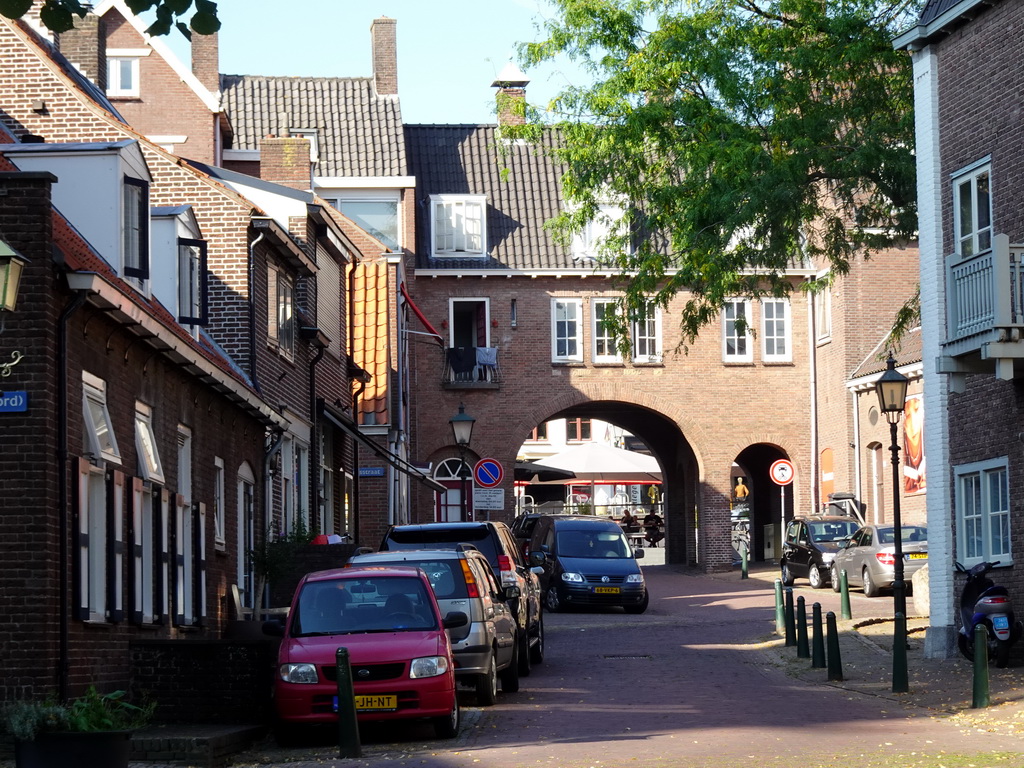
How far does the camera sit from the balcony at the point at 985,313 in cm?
1886

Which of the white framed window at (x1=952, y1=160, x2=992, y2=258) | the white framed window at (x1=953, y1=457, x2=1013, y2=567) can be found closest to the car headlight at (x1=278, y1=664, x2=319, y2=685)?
the white framed window at (x1=953, y1=457, x2=1013, y2=567)

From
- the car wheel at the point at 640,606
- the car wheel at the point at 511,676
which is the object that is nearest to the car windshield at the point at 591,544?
the car wheel at the point at 640,606

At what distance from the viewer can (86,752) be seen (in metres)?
10.6

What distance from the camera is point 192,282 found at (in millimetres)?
22000

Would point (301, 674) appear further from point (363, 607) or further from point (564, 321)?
point (564, 321)

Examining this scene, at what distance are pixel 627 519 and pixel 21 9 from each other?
5619 cm

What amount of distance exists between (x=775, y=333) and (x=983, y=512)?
2919 centimetres

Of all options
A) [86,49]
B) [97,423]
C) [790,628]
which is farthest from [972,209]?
[86,49]

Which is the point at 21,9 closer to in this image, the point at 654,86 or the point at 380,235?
the point at 654,86

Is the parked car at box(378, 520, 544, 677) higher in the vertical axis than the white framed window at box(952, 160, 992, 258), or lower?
lower

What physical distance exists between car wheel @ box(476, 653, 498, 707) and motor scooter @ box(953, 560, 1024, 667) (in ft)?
18.8

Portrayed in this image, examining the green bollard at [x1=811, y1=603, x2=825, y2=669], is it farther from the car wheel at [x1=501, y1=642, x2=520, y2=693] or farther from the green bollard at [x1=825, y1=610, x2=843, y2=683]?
the car wheel at [x1=501, y1=642, x2=520, y2=693]

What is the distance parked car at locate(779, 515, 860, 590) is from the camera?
1463 inches

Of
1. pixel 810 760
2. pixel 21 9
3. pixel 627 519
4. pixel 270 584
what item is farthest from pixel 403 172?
pixel 21 9
